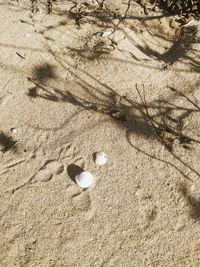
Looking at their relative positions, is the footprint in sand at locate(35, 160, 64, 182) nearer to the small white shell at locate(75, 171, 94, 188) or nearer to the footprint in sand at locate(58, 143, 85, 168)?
the footprint in sand at locate(58, 143, 85, 168)

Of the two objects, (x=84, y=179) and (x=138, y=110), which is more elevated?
(x=138, y=110)

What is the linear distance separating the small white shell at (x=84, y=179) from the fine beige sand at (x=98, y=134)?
75 millimetres

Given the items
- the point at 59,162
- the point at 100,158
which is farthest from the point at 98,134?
the point at 59,162

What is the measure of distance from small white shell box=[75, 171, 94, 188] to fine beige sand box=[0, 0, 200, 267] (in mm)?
75

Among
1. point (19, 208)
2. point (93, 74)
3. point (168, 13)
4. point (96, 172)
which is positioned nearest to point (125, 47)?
point (93, 74)

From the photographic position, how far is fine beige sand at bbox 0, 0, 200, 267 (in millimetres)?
1991

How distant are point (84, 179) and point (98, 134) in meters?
0.50

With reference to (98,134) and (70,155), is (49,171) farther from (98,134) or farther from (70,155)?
(98,134)

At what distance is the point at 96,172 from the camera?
2.27 meters

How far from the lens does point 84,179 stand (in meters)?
2.13

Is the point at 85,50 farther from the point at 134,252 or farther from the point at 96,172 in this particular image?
the point at 134,252

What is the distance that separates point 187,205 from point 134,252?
57 cm

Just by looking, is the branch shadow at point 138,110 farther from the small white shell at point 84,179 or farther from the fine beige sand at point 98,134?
the small white shell at point 84,179

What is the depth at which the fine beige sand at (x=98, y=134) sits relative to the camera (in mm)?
1991
